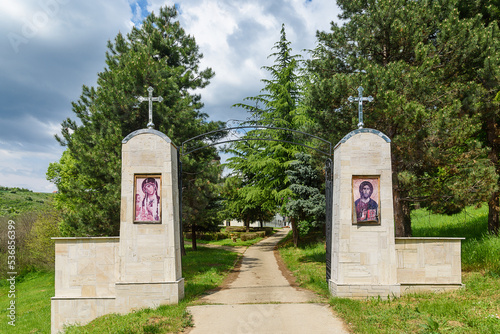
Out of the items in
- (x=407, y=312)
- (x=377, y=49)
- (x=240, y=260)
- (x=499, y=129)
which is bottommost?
(x=240, y=260)

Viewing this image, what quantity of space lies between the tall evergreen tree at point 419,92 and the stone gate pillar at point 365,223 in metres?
3.07

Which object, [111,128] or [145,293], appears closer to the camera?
[145,293]

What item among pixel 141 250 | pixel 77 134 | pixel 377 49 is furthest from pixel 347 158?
pixel 77 134

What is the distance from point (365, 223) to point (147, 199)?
529cm

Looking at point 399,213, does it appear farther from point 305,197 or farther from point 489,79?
point 305,197

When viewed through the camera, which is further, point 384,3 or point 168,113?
point 168,113

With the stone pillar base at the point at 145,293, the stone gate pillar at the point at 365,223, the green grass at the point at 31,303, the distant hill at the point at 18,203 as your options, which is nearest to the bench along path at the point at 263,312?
the stone pillar base at the point at 145,293

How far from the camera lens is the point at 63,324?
8.06m

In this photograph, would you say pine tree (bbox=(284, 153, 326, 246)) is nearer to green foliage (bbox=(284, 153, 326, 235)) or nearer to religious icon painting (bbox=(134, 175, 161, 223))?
green foliage (bbox=(284, 153, 326, 235))

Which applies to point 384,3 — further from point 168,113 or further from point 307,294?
point 307,294

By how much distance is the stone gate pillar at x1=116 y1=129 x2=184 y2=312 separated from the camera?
306 inches

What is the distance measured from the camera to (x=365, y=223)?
7.93 meters

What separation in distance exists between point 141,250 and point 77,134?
334 inches

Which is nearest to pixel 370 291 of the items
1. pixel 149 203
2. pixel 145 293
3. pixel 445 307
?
pixel 445 307
